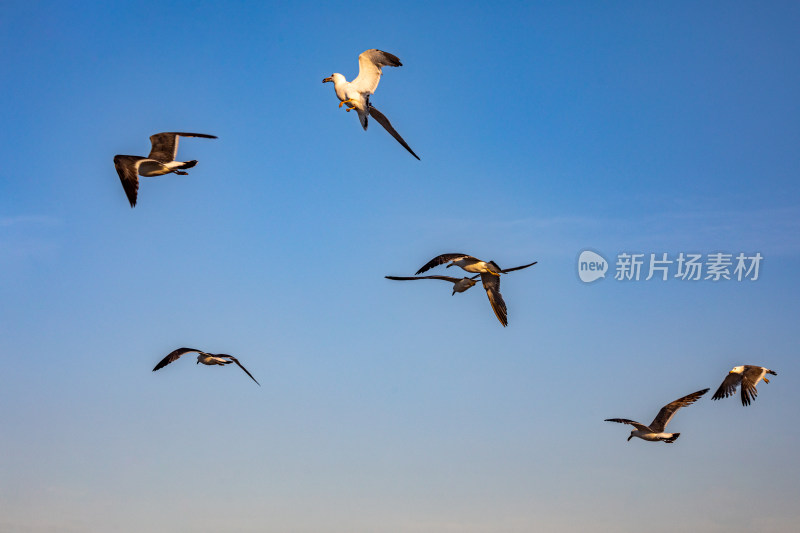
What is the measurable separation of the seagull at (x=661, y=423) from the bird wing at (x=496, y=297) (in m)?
7.33

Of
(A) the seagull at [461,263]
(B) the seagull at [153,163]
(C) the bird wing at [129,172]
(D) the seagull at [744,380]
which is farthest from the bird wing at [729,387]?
(C) the bird wing at [129,172]

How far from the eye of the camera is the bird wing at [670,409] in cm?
3812

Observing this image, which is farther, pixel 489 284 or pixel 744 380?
pixel 744 380

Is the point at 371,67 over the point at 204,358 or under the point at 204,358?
over

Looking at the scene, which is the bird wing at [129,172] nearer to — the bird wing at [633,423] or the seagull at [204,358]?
the seagull at [204,358]

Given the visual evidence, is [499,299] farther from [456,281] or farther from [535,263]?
[535,263]

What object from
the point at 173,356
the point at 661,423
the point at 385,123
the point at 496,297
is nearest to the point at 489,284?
the point at 496,297

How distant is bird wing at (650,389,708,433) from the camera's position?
3812 centimetres

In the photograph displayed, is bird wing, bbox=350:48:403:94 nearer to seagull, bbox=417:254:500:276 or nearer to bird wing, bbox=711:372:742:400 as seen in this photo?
seagull, bbox=417:254:500:276

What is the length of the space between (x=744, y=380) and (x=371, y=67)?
64.3ft

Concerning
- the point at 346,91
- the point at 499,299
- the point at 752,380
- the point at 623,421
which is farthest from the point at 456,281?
the point at 752,380

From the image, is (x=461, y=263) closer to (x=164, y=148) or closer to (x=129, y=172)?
(x=164, y=148)

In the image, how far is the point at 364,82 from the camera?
3048 cm

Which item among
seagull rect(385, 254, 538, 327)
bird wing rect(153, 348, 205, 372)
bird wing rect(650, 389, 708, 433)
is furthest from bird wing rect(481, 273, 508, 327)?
bird wing rect(153, 348, 205, 372)
